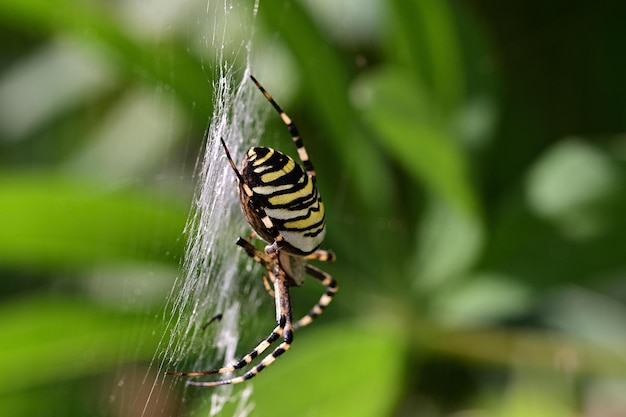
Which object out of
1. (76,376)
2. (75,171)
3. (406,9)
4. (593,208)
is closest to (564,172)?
(593,208)

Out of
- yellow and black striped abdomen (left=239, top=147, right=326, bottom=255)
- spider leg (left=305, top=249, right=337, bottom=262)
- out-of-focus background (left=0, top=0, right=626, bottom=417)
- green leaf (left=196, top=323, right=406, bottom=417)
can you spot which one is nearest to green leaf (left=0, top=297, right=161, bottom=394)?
out-of-focus background (left=0, top=0, right=626, bottom=417)

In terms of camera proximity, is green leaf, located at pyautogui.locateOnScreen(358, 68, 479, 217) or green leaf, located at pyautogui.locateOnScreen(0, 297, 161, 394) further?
green leaf, located at pyautogui.locateOnScreen(0, 297, 161, 394)

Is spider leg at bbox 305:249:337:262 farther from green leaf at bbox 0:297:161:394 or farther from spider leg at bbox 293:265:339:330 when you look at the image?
green leaf at bbox 0:297:161:394

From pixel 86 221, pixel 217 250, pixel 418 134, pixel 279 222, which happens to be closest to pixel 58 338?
pixel 86 221

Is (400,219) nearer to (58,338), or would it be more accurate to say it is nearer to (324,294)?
(324,294)

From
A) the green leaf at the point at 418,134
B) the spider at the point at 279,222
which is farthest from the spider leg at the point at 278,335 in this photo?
the green leaf at the point at 418,134

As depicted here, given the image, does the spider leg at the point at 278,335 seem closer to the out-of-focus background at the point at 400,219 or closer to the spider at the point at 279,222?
the spider at the point at 279,222
